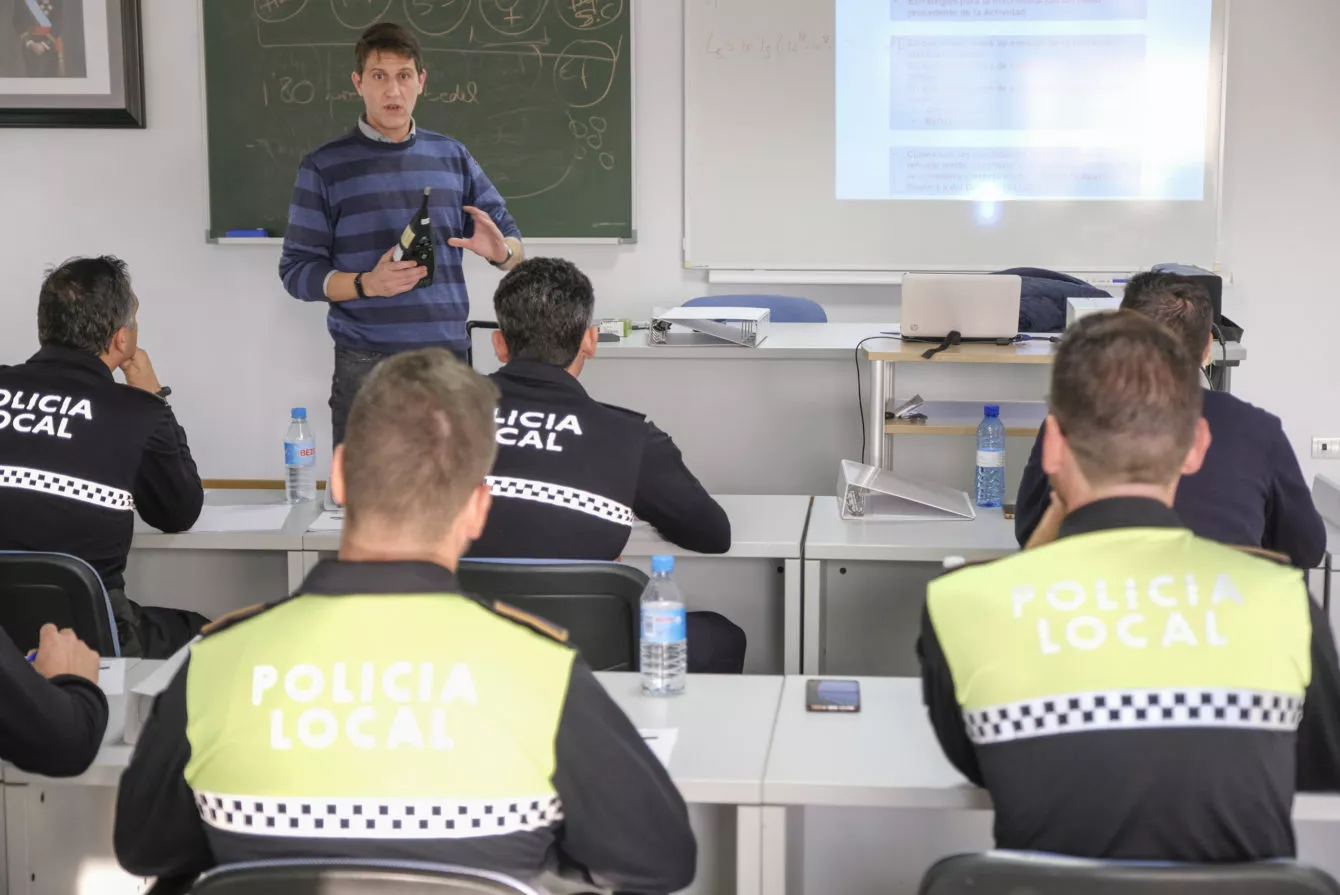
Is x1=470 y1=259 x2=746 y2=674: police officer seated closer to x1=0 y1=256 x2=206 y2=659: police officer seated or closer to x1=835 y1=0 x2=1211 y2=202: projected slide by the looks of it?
x1=0 y1=256 x2=206 y2=659: police officer seated

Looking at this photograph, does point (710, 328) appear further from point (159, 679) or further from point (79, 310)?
point (159, 679)

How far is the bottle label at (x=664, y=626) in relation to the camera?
1968 millimetres

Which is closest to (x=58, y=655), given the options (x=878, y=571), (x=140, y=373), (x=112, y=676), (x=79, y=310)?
(x=112, y=676)

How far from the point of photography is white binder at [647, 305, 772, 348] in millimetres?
3699

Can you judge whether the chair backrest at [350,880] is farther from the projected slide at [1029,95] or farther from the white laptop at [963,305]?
the projected slide at [1029,95]

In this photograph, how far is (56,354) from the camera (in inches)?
109

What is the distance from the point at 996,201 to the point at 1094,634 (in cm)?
400

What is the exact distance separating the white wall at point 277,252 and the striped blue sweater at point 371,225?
5.44 ft

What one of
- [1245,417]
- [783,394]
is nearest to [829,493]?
[783,394]

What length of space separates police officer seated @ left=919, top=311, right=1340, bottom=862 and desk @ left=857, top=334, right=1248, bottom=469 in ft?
5.80

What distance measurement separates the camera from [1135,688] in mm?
1396

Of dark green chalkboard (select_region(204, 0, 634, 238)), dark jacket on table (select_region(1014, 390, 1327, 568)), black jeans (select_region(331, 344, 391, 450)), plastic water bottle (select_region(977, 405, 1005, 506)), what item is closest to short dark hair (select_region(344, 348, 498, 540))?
dark jacket on table (select_region(1014, 390, 1327, 568))

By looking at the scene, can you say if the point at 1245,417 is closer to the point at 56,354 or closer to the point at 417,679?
the point at 417,679

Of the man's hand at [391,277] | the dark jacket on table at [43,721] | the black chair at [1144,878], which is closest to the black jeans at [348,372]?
the man's hand at [391,277]
